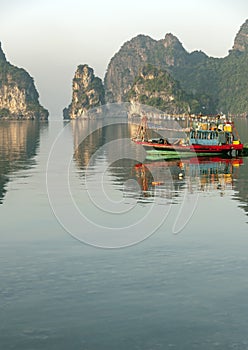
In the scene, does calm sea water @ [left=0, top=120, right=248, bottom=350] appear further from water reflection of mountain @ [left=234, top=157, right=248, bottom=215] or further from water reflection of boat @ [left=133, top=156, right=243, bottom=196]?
water reflection of boat @ [left=133, top=156, right=243, bottom=196]

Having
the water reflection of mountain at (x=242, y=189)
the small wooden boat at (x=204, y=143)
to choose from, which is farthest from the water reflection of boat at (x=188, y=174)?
the small wooden boat at (x=204, y=143)

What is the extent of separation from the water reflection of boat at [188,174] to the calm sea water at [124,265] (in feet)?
1.92

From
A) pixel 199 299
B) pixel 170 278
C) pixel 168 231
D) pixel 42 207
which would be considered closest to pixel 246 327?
pixel 199 299

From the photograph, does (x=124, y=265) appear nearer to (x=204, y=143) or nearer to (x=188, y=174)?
(x=188, y=174)

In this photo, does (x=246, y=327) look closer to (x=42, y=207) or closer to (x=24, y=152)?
(x=42, y=207)

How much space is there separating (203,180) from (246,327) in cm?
4076

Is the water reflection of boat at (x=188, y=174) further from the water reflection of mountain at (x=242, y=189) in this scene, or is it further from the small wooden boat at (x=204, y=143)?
the small wooden boat at (x=204, y=143)

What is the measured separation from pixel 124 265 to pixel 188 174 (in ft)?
126

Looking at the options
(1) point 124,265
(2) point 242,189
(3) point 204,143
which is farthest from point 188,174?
(1) point 124,265

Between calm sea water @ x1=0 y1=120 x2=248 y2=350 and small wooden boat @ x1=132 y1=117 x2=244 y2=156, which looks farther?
small wooden boat @ x1=132 y1=117 x2=244 y2=156

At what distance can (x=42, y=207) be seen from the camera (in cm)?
4616

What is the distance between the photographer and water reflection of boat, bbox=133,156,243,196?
57.2 meters

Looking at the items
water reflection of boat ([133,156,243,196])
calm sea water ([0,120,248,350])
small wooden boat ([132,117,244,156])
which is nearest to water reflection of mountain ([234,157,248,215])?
calm sea water ([0,120,248,350])

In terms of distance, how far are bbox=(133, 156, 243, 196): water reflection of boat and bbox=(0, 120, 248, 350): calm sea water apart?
0.58 metres
